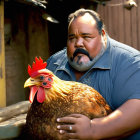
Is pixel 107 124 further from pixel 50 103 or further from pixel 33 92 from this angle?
pixel 33 92

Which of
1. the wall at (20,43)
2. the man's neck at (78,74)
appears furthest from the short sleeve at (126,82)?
the wall at (20,43)

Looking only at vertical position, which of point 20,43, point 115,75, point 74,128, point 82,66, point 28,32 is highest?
point 28,32

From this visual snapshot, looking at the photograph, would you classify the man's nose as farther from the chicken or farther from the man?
the chicken

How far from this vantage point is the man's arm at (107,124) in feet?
7.59

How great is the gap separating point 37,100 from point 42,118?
0.17 meters

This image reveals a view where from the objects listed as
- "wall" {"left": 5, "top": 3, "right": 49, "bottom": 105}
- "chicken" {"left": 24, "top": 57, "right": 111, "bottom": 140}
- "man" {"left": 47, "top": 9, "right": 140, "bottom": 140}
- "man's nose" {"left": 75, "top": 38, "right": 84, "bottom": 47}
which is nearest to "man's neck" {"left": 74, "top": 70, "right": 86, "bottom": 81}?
"man" {"left": 47, "top": 9, "right": 140, "bottom": 140}

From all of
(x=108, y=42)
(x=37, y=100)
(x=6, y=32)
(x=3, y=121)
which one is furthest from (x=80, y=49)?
(x=6, y=32)

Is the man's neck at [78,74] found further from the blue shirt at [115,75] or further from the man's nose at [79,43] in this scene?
the man's nose at [79,43]

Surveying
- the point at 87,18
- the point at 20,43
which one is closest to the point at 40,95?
the point at 87,18

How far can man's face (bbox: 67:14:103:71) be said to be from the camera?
2916mm

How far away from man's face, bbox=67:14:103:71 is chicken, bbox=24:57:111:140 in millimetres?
557

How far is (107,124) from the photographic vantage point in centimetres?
240

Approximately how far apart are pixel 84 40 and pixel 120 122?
99cm

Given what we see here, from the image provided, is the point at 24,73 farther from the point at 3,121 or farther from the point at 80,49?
the point at 80,49
